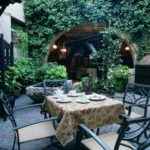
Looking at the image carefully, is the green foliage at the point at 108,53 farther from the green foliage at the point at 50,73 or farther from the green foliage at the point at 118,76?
the green foliage at the point at 50,73

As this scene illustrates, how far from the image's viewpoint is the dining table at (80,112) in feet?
11.7

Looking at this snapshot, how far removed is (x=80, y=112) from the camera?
3.71m

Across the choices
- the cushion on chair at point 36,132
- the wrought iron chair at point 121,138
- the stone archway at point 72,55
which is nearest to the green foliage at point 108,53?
the cushion on chair at point 36,132

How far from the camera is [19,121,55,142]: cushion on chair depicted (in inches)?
145

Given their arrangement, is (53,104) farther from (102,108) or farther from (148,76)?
(148,76)

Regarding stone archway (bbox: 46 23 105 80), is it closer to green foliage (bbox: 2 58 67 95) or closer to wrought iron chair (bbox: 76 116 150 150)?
green foliage (bbox: 2 58 67 95)

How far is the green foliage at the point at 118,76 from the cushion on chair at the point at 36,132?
5807 mm

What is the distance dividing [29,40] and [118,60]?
364 cm

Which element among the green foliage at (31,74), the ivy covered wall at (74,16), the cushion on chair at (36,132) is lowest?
the cushion on chair at (36,132)

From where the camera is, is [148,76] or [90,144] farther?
[148,76]

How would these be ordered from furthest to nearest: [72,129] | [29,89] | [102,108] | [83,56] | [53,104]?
[83,56] → [29,89] → [53,104] → [102,108] → [72,129]

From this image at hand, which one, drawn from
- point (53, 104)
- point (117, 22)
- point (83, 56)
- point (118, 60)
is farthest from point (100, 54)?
point (83, 56)

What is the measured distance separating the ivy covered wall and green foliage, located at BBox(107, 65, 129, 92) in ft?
6.34

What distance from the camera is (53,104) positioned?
4191 mm
